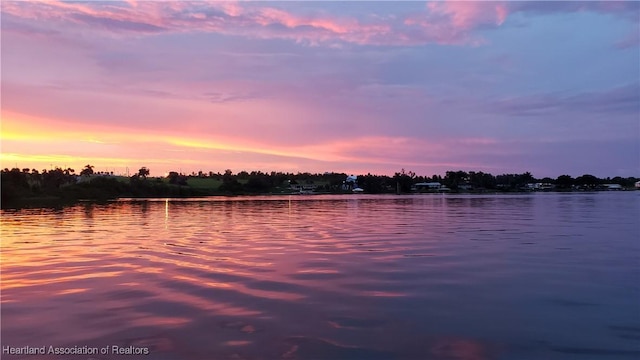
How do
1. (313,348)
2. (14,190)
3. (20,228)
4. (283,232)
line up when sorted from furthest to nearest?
(14,190)
(20,228)
(283,232)
(313,348)

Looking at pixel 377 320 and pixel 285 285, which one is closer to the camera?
pixel 377 320

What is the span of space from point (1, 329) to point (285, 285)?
781 centimetres

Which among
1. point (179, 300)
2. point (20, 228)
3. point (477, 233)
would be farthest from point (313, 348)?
point (20, 228)

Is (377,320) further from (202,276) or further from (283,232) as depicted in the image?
(283,232)

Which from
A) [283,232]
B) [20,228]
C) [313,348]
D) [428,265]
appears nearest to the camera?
[313,348]

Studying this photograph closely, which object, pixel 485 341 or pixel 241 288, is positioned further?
pixel 241 288

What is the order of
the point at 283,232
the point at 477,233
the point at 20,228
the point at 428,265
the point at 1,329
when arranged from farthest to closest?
the point at 20,228 → the point at 283,232 → the point at 477,233 → the point at 428,265 → the point at 1,329

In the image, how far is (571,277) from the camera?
656 inches

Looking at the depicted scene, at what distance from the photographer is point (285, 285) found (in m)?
15.7

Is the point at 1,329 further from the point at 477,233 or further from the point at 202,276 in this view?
the point at 477,233

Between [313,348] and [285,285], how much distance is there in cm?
610

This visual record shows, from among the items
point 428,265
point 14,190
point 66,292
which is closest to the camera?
point 66,292

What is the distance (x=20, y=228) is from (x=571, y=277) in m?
39.0

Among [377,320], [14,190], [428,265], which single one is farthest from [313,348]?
[14,190]
